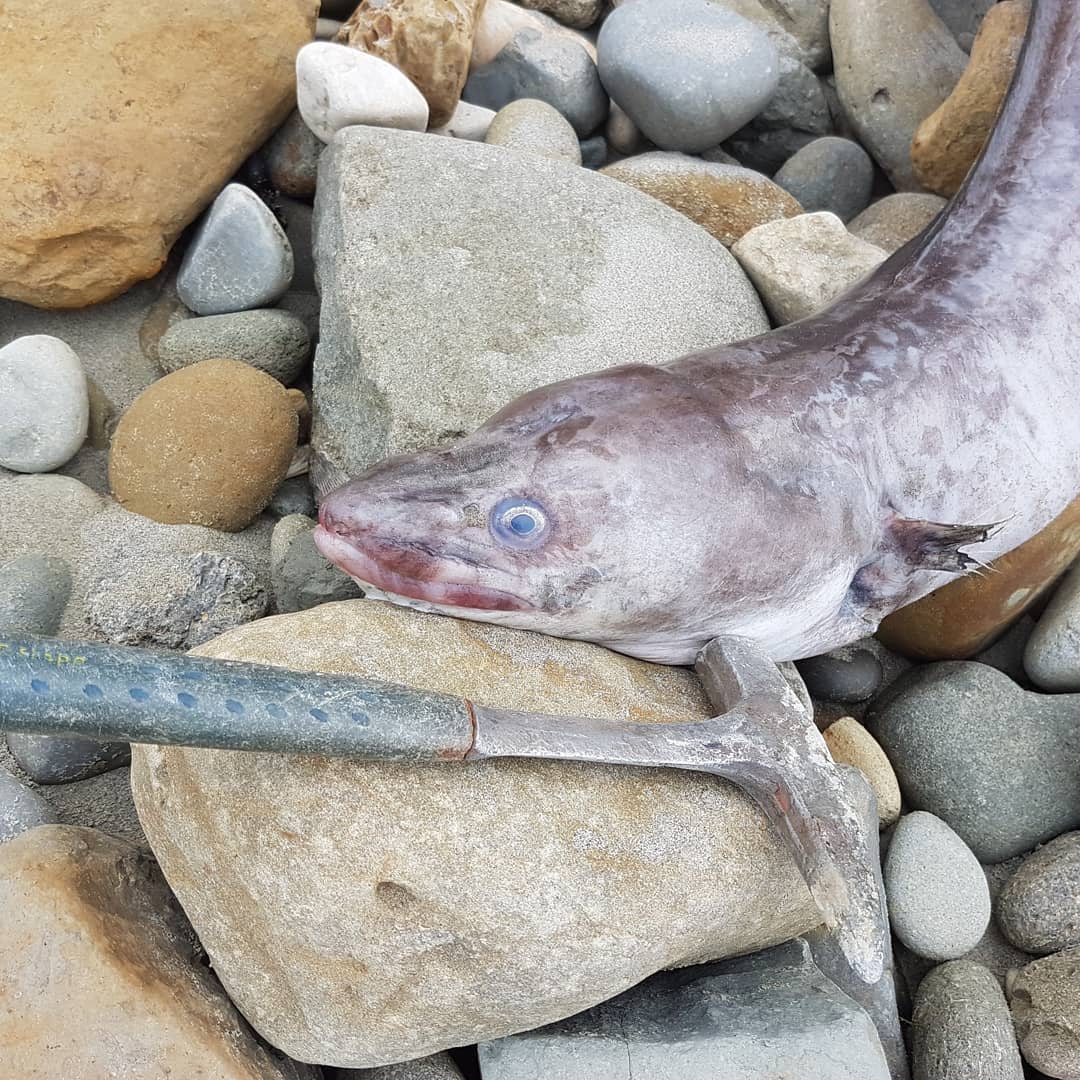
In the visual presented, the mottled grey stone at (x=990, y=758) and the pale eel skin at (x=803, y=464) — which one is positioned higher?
the pale eel skin at (x=803, y=464)

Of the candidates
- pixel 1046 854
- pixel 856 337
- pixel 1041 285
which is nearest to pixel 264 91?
pixel 856 337

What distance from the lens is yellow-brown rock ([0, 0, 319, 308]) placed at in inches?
126

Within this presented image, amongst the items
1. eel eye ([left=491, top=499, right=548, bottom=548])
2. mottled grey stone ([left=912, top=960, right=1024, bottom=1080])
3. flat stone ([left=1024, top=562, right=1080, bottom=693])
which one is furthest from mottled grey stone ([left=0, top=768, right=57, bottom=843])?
flat stone ([left=1024, top=562, right=1080, bottom=693])

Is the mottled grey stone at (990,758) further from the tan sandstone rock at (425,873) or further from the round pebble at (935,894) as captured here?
the tan sandstone rock at (425,873)

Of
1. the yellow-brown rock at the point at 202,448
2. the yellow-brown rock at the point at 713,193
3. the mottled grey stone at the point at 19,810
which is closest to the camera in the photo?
the mottled grey stone at the point at 19,810

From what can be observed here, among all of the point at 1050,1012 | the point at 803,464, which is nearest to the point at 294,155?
the point at 803,464

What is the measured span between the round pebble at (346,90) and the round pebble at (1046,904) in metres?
3.04

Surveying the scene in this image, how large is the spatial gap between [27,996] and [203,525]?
1387 millimetres

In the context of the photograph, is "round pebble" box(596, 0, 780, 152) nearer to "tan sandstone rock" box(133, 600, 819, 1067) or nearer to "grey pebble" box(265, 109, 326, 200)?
"grey pebble" box(265, 109, 326, 200)

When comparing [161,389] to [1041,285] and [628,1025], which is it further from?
[1041,285]

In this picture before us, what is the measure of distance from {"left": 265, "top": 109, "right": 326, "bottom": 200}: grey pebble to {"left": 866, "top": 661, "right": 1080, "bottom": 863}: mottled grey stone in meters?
2.69

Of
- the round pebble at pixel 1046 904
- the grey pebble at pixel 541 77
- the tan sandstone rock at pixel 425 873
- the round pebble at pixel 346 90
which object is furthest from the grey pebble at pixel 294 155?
the round pebble at pixel 1046 904

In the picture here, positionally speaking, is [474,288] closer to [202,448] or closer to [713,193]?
[202,448]

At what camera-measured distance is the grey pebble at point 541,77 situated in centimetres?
423
